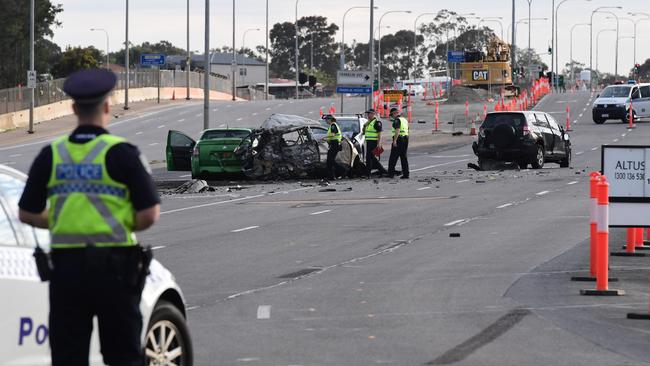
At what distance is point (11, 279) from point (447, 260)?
10130 mm

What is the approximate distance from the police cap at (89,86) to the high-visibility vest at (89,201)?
190 mm

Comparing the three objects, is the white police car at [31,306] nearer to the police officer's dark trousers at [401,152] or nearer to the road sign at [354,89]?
the police officer's dark trousers at [401,152]

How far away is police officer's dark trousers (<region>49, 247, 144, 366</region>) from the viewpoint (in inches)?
244

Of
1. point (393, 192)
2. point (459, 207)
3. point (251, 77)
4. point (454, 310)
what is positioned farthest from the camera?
point (251, 77)

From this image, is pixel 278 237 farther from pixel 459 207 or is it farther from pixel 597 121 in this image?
pixel 597 121

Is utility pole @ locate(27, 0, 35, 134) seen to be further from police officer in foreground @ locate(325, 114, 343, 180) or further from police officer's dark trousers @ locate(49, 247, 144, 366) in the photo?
police officer's dark trousers @ locate(49, 247, 144, 366)

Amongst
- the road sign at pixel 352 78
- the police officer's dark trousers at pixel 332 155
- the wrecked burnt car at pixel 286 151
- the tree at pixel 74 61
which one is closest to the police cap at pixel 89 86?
the wrecked burnt car at pixel 286 151

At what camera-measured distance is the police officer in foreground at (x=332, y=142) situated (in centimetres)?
3291

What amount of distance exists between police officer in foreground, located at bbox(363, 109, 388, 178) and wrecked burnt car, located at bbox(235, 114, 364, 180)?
51 cm

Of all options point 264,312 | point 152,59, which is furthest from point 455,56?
point 264,312

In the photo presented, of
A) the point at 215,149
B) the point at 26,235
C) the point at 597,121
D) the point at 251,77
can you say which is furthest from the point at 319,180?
the point at 251,77

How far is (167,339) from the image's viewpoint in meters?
7.56

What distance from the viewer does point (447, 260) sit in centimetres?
1670

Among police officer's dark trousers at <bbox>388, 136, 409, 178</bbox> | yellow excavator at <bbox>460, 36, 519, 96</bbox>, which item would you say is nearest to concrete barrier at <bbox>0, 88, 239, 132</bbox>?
police officer's dark trousers at <bbox>388, 136, 409, 178</bbox>
